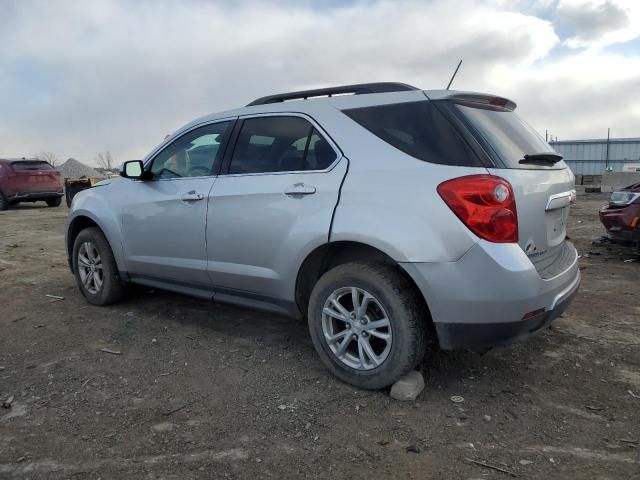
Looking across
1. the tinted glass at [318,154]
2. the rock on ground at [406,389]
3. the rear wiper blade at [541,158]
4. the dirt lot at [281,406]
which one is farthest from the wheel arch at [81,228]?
→ the rear wiper blade at [541,158]

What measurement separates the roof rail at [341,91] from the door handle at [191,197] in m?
0.81

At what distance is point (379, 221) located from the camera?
291cm

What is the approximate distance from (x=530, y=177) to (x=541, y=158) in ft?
0.87

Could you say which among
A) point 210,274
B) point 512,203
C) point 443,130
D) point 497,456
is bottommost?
point 497,456

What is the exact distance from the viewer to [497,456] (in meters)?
2.47

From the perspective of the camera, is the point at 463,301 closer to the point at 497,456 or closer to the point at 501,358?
the point at 497,456

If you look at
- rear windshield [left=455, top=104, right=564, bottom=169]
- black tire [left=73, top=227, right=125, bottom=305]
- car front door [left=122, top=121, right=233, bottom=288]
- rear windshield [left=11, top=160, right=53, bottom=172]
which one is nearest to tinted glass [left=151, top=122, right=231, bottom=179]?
car front door [left=122, top=121, right=233, bottom=288]

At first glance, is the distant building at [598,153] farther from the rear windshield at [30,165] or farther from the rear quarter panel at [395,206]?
the rear quarter panel at [395,206]

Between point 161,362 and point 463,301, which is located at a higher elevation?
point 463,301

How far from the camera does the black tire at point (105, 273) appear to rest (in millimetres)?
4777

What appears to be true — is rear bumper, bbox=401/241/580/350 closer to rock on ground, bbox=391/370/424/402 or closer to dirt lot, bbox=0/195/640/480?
rock on ground, bbox=391/370/424/402

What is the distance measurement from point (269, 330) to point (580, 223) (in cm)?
879

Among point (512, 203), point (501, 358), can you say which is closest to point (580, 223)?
point (501, 358)

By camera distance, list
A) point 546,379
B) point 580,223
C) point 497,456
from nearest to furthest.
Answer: point 497,456 → point 546,379 → point 580,223
